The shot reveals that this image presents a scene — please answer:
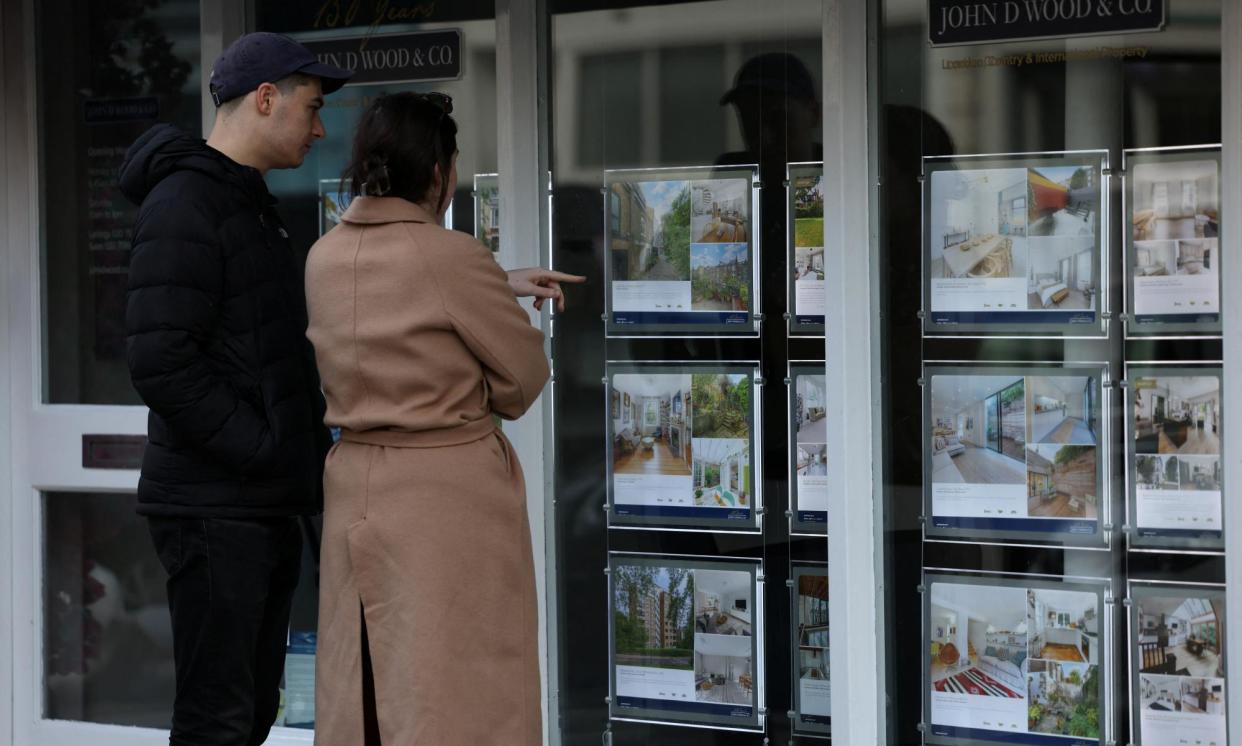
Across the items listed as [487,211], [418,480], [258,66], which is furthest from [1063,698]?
[258,66]

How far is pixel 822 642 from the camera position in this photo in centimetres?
379

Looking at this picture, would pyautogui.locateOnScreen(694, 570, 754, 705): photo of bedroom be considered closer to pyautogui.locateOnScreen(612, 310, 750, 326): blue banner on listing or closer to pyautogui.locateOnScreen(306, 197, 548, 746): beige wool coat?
pyautogui.locateOnScreen(612, 310, 750, 326): blue banner on listing

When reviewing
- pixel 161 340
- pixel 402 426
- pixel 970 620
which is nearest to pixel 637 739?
pixel 970 620

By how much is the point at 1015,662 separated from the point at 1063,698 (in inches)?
5.5

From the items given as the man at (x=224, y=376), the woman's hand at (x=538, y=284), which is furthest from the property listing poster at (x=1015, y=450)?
the man at (x=224, y=376)

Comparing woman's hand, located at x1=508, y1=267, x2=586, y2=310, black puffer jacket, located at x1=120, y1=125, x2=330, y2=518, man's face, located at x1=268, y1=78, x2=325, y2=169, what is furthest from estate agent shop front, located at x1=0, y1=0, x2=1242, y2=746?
black puffer jacket, located at x1=120, y1=125, x2=330, y2=518

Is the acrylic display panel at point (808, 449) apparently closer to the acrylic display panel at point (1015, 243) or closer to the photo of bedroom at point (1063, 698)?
the acrylic display panel at point (1015, 243)

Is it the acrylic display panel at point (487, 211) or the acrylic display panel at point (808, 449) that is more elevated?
the acrylic display panel at point (487, 211)

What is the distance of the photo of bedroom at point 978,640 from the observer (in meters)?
3.62

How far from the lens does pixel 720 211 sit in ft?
12.5

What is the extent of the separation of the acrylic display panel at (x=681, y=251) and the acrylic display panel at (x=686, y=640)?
65 cm

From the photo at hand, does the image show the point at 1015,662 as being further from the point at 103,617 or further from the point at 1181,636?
the point at 103,617

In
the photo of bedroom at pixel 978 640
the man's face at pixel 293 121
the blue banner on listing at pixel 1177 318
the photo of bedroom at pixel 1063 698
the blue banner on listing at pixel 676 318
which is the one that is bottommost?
the photo of bedroom at pixel 1063 698

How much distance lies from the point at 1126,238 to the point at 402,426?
179cm
